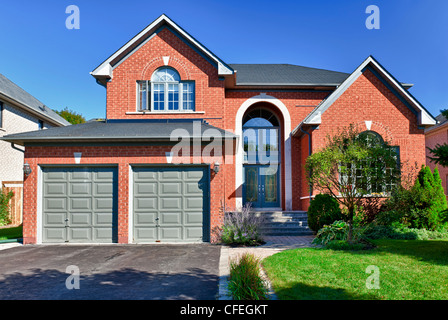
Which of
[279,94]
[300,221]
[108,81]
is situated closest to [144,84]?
[108,81]

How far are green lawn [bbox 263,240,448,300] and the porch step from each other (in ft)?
11.8

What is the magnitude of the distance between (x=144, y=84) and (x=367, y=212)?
11.1 metres

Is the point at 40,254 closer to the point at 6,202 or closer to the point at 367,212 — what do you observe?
the point at 6,202

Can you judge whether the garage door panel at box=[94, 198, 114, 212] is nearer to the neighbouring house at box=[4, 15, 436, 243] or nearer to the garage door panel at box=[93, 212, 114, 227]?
the neighbouring house at box=[4, 15, 436, 243]

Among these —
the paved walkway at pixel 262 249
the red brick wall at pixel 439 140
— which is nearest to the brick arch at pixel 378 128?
the paved walkway at pixel 262 249

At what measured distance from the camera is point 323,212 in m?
11.2

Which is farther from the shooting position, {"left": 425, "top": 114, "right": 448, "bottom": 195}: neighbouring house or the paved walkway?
{"left": 425, "top": 114, "right": 448, "bottom": 195}: neighbouring house

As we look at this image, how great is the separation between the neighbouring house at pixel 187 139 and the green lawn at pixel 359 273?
4.27 m

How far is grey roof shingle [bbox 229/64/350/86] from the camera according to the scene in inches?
606

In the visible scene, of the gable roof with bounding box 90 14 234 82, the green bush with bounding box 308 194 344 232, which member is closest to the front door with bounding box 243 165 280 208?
the green bush with bounding box 308 194 344 232

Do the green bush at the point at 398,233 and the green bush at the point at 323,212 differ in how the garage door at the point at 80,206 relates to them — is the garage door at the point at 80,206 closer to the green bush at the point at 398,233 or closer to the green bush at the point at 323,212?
→ the green bush at the point at 323,212

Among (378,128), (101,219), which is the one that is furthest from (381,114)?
(101,219)

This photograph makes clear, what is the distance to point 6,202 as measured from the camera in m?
16.6

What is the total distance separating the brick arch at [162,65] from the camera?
13922mm
